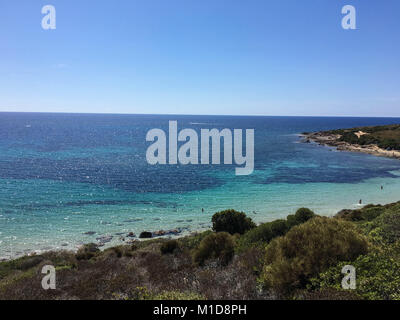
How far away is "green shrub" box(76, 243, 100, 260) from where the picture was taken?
62.2 feet

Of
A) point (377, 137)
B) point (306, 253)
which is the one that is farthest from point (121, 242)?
point (377, 137)

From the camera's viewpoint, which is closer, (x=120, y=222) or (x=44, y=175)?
(x=120, y=222)

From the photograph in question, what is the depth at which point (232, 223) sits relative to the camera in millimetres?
22172

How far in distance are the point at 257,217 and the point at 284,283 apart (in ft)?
73.9

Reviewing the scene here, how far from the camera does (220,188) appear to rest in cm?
4362

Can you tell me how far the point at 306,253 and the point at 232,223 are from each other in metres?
13.0

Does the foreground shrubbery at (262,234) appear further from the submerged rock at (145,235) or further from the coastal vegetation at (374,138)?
the coastal vegetation at (374,138)

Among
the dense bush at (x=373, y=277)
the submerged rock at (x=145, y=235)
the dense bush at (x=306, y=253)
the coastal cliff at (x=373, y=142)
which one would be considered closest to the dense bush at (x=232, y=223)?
the submerged rock at (x=145, y=235)

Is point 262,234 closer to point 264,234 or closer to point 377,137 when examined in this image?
point 264,234

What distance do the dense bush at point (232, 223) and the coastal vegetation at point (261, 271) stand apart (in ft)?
19.9

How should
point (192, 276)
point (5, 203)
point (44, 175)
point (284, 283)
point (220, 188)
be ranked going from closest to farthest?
1. point (284, 283)
2. point (192, 276)
3. point (5, 203)
4. point (220, 188)
5. point (44, 175)

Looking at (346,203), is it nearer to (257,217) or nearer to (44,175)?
(257,217)
